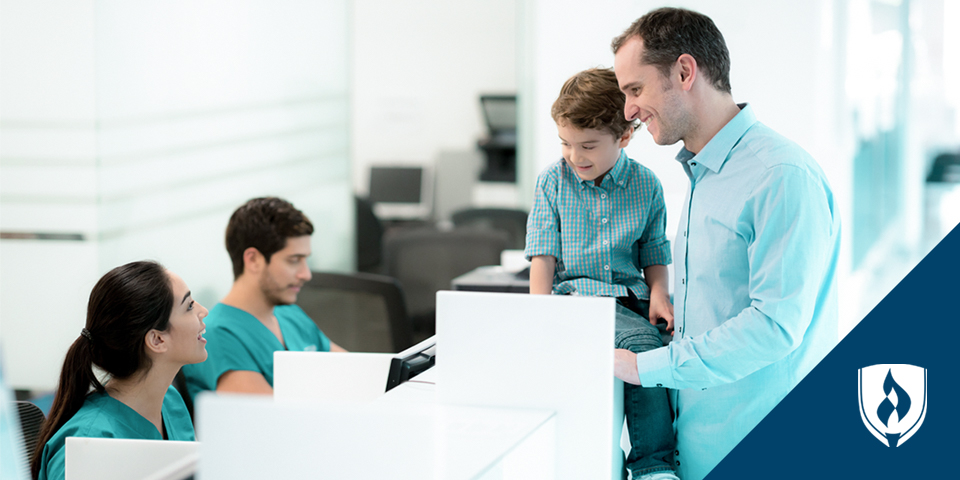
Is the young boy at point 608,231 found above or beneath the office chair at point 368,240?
above

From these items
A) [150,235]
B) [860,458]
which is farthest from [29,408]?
[860,458]

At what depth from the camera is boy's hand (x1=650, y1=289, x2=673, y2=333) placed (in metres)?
1.63

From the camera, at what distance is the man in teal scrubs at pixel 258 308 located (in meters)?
2.27

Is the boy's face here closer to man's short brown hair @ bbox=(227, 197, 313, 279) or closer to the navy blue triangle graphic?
the navy blue triangle graphic

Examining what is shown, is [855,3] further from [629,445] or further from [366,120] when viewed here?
[629,445]

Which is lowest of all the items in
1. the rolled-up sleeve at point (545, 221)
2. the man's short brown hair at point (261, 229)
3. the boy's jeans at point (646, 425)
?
the boy's jeans at point (646, 425)

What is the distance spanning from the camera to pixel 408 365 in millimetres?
1548

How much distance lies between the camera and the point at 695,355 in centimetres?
135

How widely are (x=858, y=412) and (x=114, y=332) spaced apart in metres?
1.48

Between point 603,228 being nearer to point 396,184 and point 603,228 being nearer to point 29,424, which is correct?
point 29,424

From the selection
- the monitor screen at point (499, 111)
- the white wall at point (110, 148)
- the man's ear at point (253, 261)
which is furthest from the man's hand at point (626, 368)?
the monitor screen at point (499, 111)

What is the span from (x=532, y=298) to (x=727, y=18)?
6.96 ft

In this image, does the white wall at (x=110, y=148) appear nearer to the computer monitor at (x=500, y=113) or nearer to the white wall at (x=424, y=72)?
the computer monitor at (x=500, y=113)

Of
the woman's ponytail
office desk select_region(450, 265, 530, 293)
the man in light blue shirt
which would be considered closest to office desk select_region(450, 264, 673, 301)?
office desk select_region(450, 265, 530, 293)
